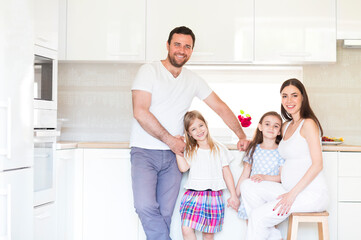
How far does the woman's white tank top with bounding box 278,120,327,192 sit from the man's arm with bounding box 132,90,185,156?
607 millimetres

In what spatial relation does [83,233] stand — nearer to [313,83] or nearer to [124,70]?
[124,70]

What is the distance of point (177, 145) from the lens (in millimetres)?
2781

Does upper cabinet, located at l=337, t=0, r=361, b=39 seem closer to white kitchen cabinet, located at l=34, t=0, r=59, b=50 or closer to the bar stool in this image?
the bar stool

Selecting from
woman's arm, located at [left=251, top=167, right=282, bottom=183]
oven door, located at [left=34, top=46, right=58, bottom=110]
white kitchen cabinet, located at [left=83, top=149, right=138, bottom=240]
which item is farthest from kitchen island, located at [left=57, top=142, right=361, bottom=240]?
woman's arm, located at [left=251, top=167, right=282, bottom=183]

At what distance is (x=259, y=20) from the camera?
135 inches

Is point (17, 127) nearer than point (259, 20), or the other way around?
point (17, 127)

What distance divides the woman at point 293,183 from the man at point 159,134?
33cm

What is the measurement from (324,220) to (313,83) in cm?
139

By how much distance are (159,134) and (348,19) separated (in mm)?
1669

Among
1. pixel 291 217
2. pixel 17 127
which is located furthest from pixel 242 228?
pixel 17 127

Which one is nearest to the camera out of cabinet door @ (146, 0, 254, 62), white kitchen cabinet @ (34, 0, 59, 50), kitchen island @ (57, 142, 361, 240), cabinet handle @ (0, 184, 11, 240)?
cabinet handle @ (0, 184, 11, 240)

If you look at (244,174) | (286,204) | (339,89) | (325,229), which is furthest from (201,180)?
(339,89)

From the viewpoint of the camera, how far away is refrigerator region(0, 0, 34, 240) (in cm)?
223

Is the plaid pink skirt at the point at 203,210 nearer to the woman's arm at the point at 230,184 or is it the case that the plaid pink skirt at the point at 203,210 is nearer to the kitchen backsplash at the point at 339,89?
the woman's arm at the point at 230,184
